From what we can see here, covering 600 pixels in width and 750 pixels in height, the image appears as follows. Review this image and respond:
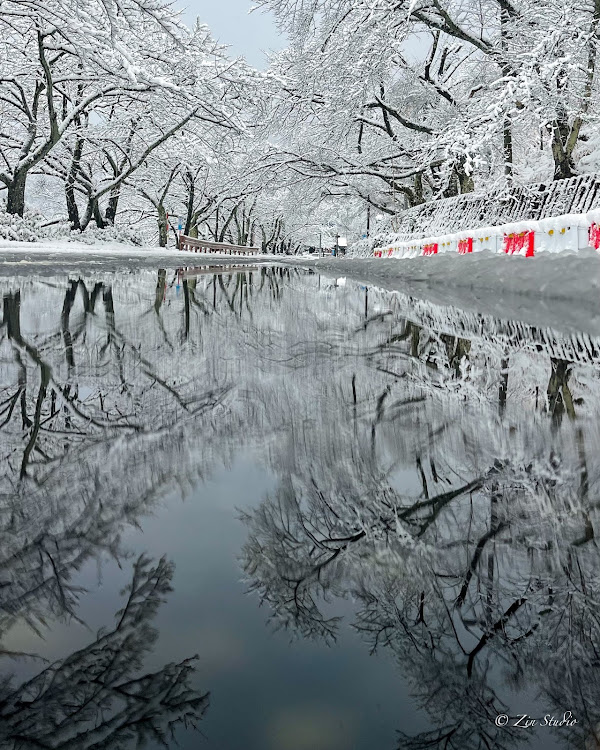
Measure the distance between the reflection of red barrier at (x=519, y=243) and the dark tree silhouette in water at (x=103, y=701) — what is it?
10.7m

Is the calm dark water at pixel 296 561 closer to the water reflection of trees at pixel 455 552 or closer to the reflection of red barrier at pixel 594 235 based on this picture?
the water reflection of trees at pixel 455 552

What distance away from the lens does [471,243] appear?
635 inches

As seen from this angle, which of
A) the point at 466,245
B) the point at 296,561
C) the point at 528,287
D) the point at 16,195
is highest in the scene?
the point at 16,195

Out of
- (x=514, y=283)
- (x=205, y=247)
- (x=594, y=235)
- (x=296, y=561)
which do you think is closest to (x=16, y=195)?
(x=514, y=283)

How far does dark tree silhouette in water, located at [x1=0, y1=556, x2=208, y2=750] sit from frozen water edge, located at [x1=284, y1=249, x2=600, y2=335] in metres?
5.38

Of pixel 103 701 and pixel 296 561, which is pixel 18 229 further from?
pixel 103 701

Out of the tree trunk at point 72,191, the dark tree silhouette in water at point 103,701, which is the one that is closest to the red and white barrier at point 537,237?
the dark tree silhouette in water at point 103,701

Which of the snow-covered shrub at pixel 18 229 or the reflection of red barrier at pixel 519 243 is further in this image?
the snow-covered shrub at pixel 18 229

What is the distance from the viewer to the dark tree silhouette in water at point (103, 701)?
1055 millimetres

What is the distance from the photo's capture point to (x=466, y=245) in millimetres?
16688

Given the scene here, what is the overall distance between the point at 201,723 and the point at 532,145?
130 ft

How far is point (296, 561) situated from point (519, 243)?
469 inches

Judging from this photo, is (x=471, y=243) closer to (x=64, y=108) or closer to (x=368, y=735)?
(x=368, y=735)

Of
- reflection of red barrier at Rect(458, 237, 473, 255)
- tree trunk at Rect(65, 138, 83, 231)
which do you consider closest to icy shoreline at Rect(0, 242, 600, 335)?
reflection of red barrier at Rect(458, 237, 473, 255)
